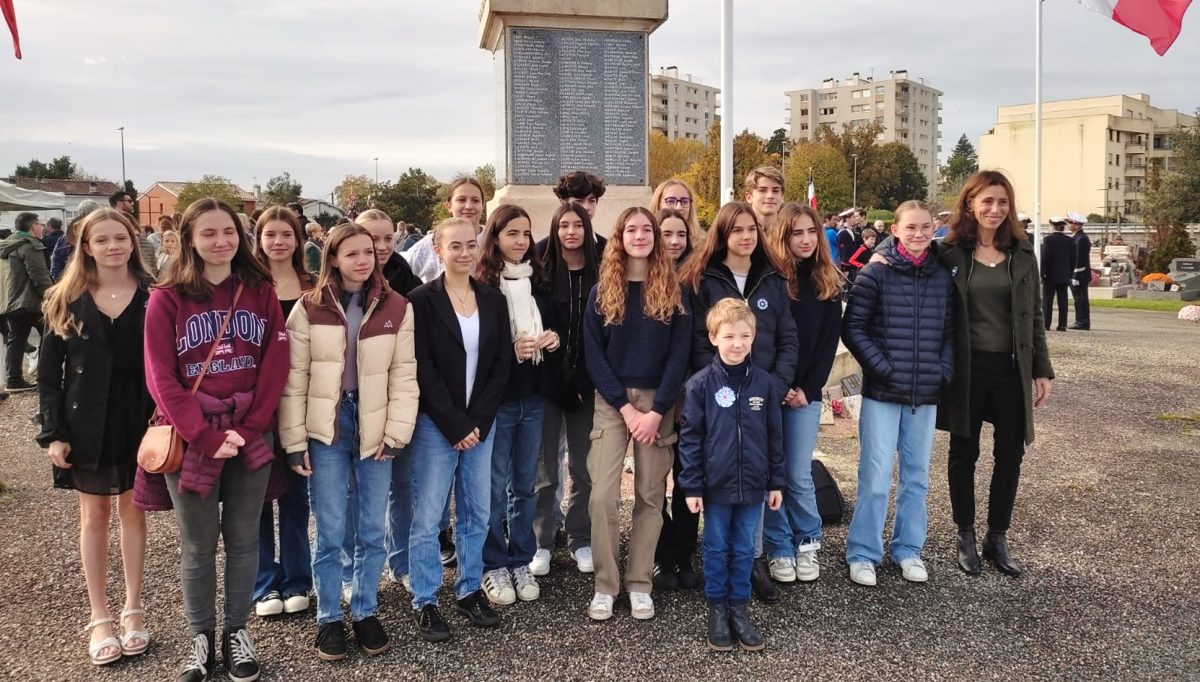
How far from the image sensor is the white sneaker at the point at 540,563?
4312 millimetres

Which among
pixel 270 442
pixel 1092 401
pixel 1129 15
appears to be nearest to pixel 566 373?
pixel 270 442

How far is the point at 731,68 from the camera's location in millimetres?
7598

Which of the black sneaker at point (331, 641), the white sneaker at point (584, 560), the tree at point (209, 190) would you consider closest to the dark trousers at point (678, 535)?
the white sneaker at point (584, 560)

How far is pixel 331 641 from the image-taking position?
346 cm

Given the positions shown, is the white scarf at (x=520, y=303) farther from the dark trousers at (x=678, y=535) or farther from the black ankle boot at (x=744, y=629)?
the black ankle boot at (x=744, y=629)

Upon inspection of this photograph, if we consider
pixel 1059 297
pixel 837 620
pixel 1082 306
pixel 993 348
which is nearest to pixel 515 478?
pixel 837 620

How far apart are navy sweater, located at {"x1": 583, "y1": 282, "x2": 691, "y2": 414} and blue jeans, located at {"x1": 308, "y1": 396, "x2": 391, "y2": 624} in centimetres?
106

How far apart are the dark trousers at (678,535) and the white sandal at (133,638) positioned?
7.62 feet

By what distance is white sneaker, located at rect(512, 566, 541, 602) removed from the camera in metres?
4.02

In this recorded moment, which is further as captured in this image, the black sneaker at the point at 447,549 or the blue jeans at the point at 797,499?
the black sneaker at the point at 447,549

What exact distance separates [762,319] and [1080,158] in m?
80.7

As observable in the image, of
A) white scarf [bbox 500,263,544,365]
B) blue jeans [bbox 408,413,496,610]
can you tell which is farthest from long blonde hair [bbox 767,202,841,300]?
blue jeans [bbox 408,413,496,610]

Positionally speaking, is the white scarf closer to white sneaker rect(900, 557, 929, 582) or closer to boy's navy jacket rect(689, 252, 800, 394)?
boy's navy jacket rect(689, 252, 800, 394)

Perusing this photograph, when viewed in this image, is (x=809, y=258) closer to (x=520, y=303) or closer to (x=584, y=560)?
(x=520, y=303)
